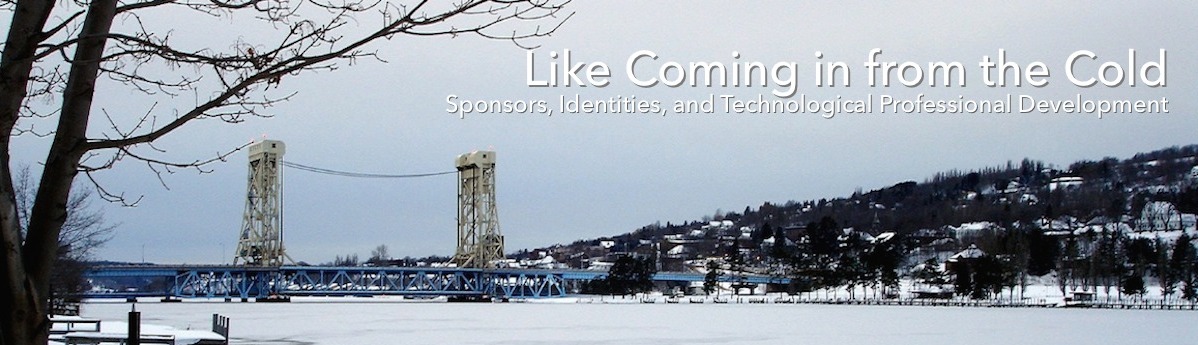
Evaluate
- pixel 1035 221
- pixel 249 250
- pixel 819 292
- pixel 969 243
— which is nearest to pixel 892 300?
pixel 819 292

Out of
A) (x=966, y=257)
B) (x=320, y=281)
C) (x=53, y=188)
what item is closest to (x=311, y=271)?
(x=320, y=281)

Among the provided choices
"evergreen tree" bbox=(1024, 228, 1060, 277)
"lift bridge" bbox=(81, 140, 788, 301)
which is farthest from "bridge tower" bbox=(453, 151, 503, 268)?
"evergreen tree" bbox=(1024, 228, 1060, 277)

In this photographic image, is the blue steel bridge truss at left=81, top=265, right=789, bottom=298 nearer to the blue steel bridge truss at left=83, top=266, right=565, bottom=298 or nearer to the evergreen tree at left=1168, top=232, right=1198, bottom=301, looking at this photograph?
the blue steel bridge truss at left=83, top=266, right=565, bottom=298

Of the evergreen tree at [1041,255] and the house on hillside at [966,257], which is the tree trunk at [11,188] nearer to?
the house on hillside at [966,257]

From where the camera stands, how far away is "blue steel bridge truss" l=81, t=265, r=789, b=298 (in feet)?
342

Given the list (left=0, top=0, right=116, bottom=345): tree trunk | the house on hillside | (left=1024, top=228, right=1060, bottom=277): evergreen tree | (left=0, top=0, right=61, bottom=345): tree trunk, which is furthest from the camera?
(left=1024, top=228, right=1060, bottom=277): evergreen tree

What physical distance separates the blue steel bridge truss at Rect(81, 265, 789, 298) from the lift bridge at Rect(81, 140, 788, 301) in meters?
0.08

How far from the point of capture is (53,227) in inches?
179

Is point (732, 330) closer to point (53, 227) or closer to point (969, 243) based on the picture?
point (53, 227)

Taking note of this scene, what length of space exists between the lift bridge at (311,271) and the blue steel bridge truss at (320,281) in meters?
0.08

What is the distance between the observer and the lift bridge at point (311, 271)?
104 meters

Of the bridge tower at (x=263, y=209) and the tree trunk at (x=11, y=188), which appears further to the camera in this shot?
the bridge tower at (x=263, y=209)

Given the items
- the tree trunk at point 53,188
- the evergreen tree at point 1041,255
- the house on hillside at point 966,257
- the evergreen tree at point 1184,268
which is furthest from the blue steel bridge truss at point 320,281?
the tree trunk at point 53,188

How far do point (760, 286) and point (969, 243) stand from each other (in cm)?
3138
